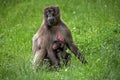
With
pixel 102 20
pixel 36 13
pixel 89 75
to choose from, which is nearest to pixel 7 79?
pixel 89 75

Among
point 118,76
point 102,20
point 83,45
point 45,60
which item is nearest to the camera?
point 118,76

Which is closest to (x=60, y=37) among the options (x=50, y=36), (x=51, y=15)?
(x=50, y=36)

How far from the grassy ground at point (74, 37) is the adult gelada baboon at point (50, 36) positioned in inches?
12.6

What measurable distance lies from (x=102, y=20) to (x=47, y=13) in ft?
19.0

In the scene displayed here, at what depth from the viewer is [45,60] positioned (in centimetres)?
1294

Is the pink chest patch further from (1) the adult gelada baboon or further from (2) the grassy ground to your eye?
(2) the grassy ground

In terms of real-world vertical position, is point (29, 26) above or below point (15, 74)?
below

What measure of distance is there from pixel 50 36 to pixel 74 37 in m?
3.49

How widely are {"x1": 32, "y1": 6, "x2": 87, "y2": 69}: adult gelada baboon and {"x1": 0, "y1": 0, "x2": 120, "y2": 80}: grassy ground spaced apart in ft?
1.05

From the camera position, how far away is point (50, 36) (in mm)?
13172

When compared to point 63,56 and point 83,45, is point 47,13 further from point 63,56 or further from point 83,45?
point 83,45

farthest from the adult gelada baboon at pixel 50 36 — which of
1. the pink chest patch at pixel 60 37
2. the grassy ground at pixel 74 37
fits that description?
the grassy ground at pixel 74 37

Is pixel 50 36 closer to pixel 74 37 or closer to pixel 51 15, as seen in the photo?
pixel 51 15

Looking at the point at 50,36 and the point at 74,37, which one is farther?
the point at 74,37
